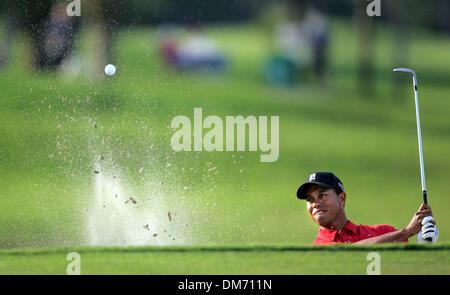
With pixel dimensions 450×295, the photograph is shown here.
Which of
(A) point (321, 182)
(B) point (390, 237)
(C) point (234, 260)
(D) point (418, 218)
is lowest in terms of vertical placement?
(C) point (234, 260)

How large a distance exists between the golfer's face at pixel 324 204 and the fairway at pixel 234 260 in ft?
0.61

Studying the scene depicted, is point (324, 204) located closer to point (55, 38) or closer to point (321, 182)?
point (321, 182)

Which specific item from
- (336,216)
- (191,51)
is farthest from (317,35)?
(336,216)

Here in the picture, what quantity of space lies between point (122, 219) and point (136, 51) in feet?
55.8

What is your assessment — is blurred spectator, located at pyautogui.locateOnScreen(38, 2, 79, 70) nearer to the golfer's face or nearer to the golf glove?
the golfer's face

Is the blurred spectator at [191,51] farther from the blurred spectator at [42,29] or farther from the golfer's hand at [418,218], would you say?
the golfer's hand at [418,218]

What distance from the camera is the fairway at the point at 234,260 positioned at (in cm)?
466

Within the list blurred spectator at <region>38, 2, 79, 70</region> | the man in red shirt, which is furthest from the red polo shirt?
blurred spectator at <region>38, 2, 79, 70</region>

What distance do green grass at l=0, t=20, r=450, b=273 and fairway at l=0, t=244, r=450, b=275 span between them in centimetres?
301

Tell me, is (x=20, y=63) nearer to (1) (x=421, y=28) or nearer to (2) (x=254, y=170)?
(2) (x=254, y=170)

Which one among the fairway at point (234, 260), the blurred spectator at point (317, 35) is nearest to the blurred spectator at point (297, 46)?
the blurred spectator at point (317, 35)

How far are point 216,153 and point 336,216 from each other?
15.5m

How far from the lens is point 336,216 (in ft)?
16.6

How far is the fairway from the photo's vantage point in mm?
4664
